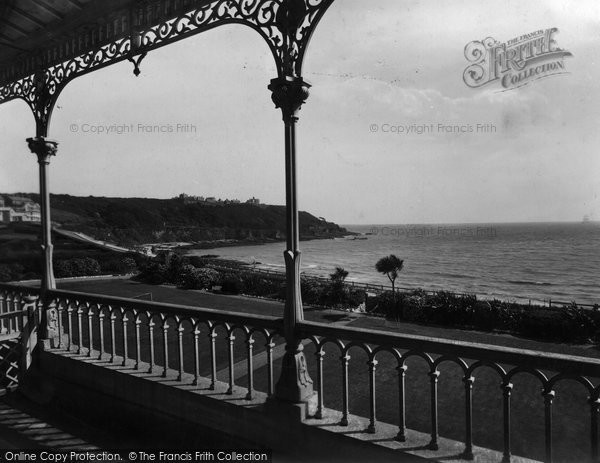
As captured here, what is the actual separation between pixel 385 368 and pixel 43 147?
22.0 feet

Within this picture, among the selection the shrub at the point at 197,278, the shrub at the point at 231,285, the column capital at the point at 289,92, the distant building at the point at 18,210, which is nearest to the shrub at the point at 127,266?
the shrub at the point at 197,278

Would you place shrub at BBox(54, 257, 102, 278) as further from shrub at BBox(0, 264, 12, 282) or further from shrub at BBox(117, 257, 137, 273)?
shrub at BBox(0, 264, 12, 282)

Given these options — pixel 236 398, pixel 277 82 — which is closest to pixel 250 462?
pixel 236 398

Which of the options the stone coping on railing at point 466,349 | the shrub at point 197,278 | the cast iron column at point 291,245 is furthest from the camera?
the shrub at point 197,278

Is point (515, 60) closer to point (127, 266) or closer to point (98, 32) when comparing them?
point (98, 32)

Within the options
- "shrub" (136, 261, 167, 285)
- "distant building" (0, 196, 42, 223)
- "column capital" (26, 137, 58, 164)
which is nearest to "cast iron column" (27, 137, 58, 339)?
"column capital" (26, 137, 58, 164)

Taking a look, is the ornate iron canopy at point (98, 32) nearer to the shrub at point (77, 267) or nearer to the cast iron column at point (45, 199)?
the cast iron column at point (45, 199)

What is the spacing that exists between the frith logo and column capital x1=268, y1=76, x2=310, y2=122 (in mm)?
4111

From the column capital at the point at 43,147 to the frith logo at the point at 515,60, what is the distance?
607 cm

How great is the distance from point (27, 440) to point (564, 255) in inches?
3998

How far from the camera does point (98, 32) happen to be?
16.2 feet

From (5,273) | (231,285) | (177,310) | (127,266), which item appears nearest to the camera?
(177,310)

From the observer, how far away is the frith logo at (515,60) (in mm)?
6660

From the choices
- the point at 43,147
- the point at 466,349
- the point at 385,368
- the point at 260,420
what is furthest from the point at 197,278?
the point at 466,349
